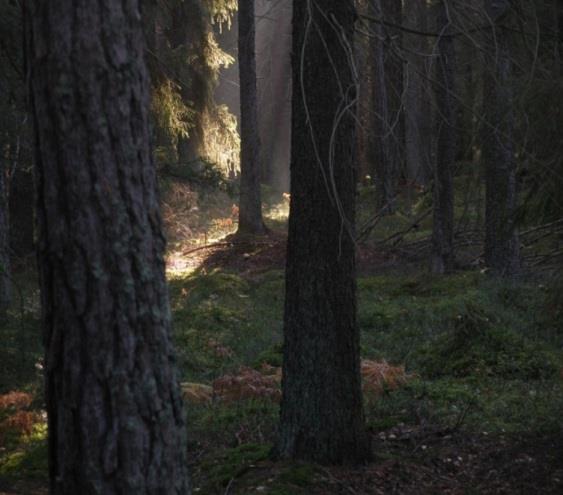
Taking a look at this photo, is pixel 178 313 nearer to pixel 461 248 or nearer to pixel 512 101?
pixel 461 248

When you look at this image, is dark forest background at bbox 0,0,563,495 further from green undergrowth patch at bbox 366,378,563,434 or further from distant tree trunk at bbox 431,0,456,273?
distant tree trunk at bbox 431,0,456,273

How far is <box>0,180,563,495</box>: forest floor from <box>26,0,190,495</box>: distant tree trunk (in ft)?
6.83

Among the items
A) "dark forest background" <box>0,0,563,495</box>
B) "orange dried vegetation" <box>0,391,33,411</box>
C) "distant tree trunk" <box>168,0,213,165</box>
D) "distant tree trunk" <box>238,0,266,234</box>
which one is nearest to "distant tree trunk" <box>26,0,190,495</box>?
"dark forest background" <box>0,0,563,495</box>

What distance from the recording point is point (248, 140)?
71.6 ft

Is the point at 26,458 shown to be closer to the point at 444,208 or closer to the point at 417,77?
the point at 417,77

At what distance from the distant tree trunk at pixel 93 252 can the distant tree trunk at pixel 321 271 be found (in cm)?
227

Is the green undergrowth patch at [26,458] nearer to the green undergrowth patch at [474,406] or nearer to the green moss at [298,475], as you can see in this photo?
the green moss at [298,475]

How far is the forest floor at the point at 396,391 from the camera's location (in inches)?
218

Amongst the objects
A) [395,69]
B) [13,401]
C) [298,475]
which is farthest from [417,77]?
[13,401]

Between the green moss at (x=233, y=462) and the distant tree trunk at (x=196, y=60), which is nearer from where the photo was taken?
the green moss at (x=233, y=462)

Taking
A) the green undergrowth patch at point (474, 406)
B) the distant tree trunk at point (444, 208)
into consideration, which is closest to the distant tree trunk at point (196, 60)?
the distant tree trunk at point (444, 208)

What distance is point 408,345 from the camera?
10.1m

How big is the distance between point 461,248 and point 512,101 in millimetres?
11977

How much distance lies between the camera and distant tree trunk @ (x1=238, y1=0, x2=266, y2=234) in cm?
2158
